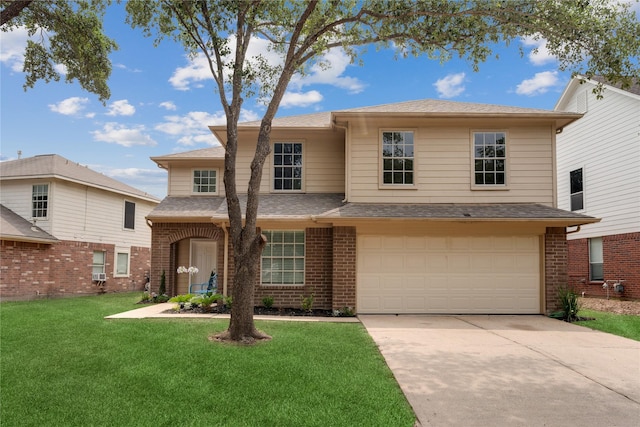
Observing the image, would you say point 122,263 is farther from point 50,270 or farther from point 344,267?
point 344,267

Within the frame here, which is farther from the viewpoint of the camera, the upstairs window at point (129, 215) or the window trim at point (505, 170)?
the upstairs window at point (129, 215)

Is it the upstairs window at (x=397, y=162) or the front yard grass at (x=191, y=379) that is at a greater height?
the upstairs window at (x=397, y=162)

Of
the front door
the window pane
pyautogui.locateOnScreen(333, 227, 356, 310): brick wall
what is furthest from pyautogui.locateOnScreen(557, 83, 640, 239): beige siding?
the window pane

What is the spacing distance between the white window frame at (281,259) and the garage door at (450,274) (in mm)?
1803

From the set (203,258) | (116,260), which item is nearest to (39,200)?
(116,260)

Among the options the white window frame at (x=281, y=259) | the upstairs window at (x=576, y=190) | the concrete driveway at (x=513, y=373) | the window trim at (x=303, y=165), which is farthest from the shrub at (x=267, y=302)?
the upstairs window at (x=576, y=190)

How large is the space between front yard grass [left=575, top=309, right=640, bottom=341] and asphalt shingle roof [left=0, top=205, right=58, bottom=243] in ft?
61.8

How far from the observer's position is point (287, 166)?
47.5 ft

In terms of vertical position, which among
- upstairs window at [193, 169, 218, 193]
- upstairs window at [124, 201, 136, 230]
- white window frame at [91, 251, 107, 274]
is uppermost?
upstairs window at [193, 169, 218, 193]

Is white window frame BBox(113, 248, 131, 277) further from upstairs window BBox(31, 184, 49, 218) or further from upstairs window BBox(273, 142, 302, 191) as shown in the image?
upstairs window BBox(273, 142, 302, 191)

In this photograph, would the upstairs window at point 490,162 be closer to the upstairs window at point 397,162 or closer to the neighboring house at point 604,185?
the upstairs window at point 397,162

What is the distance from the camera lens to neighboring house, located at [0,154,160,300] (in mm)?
17531

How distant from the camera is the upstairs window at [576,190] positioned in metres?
18.7

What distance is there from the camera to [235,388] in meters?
5.70
